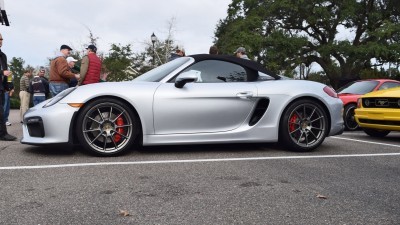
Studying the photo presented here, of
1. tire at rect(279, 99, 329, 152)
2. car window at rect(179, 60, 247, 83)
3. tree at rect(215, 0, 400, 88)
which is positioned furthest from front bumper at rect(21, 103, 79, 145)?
tree at rect(215, 0, 400, 88)

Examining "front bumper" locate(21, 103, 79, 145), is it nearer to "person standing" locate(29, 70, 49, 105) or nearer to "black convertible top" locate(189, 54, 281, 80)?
"black convertible top" locate(189, 54, 281, 80)

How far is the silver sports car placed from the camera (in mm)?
4836

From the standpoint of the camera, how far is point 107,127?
488 centimetres

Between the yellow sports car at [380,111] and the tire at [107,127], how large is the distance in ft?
14.3

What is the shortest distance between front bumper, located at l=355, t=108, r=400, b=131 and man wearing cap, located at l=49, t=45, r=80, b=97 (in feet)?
16.9

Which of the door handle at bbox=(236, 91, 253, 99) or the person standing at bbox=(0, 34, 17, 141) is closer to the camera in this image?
the door handle at bbox=(236, 91, 253, 99)

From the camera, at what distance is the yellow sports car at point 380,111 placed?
7070mm

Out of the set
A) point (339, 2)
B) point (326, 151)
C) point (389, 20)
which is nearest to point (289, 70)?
point (339, 2)

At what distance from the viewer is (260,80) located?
5602mm

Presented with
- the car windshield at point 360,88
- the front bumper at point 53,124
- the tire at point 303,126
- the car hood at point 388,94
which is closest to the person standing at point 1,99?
the front bumper at point 53,124

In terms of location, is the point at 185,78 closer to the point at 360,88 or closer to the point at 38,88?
the point at 360,88

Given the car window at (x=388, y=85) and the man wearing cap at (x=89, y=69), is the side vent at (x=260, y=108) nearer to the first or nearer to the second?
the man wearing cap at (x=89, y=69)

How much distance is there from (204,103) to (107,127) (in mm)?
1137

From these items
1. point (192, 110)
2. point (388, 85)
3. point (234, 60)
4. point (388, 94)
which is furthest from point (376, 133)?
point (192, 110)
